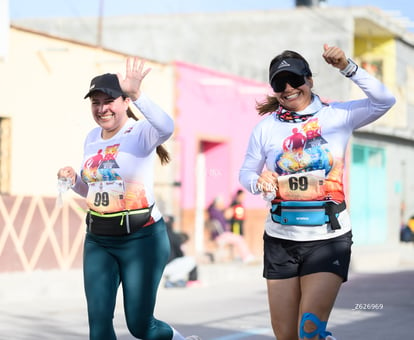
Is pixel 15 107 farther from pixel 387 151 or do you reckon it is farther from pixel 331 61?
pixel 387 151

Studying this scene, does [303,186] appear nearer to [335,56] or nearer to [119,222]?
[335,56]

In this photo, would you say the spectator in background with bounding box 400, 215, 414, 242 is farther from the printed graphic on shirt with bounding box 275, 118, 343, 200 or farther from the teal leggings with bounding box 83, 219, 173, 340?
the printed graphic on shirt with bounding box 275, 118, 343, 200

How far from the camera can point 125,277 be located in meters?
5.62

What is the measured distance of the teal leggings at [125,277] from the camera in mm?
5527

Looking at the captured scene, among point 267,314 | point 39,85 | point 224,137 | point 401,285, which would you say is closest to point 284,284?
point 267,314

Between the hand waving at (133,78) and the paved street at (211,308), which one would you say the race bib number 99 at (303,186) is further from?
the paved street at (211,308)

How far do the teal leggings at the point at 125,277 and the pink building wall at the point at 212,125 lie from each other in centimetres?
1580

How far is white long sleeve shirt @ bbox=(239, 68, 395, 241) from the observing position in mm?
5246

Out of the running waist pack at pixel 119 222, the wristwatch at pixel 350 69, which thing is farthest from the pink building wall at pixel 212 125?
the wristwatch at pixel 350 69

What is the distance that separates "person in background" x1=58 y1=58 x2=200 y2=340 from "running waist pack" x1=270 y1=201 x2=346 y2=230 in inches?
30.9

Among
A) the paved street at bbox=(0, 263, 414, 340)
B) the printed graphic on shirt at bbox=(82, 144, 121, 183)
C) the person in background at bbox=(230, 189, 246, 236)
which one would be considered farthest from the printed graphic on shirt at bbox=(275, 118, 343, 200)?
the person in background at bbox=(230, 189, 246, 236)

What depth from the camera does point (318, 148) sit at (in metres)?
5.30

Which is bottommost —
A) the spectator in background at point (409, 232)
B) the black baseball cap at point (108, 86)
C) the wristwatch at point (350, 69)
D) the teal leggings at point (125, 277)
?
the spectator in background at point (409, 232)

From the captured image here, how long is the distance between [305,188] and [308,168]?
108 millimetres
